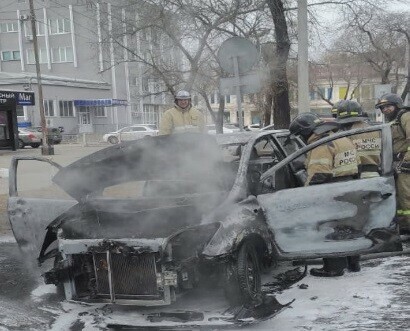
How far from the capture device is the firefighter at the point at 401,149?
5.80 meters

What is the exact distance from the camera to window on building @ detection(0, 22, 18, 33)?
5506 cm

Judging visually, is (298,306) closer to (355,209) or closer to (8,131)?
(355,209)

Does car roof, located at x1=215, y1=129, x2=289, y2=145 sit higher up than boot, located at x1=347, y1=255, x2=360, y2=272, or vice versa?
car roof, located at x1=215, y1=129, x2=289, y2=145

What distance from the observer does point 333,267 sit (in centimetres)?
495

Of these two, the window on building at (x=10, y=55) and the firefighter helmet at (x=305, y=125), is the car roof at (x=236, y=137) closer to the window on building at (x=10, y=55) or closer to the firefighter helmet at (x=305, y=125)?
the firefighter helmet at (x=305, y=125)

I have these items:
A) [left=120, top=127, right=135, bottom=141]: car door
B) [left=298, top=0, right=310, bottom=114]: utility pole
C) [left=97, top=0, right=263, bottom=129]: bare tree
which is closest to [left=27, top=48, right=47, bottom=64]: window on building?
[left=120, top=127, right=135, bottom=141]: car door

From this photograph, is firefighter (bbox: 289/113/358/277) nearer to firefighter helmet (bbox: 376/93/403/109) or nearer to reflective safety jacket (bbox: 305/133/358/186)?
reflective safety jacket (bbox: 305/133/358/186)

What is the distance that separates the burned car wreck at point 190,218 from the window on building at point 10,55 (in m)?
54.6

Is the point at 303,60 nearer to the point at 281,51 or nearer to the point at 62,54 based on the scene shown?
the point at 281,51

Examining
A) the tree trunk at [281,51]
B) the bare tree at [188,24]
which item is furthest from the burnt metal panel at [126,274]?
the bare tree at [188,24]

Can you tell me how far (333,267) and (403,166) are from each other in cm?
170

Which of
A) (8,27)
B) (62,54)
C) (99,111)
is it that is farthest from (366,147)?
(8,27)

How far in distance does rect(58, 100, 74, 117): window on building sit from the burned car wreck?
135 feet

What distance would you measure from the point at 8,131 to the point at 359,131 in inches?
890
